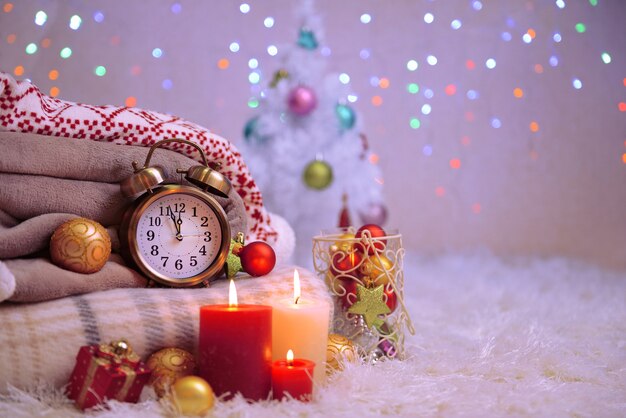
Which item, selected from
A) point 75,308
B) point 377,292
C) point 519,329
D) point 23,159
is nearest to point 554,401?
point 377,292

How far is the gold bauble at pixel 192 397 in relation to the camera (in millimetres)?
804

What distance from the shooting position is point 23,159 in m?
1.01

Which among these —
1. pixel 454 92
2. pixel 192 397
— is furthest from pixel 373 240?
pixel 454 92

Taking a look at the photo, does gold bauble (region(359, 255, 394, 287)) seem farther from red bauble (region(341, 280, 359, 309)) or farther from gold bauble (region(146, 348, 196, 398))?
gold bauble (region(146, 348, 196, 398))

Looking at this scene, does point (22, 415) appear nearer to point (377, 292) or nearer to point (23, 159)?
point (23, 159)

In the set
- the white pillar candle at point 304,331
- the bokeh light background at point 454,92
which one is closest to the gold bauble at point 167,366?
the white pillar candle at point 304,331

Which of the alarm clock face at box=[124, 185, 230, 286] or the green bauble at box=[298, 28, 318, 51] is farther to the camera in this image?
the green bauble at box=[298, 28, 318, 51]

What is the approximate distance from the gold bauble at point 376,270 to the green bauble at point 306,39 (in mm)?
1480

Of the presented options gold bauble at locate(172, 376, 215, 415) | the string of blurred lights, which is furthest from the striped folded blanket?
the string of blurred lights

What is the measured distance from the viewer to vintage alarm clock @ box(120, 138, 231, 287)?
1.05 metres

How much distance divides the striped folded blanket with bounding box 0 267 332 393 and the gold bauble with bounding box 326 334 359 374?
13 cm

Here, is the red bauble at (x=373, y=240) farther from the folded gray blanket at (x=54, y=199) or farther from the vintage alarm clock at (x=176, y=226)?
the folded gray blanket at (x=54, y=199)

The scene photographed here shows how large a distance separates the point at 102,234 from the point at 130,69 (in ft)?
6.18

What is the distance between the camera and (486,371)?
3.37 feet
